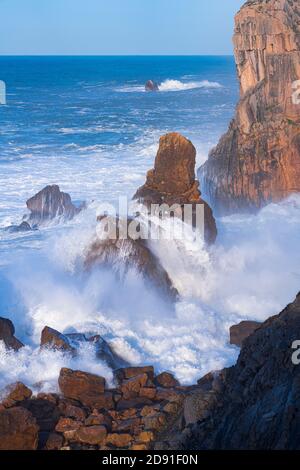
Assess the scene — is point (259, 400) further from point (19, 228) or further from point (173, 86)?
point (173, 86)

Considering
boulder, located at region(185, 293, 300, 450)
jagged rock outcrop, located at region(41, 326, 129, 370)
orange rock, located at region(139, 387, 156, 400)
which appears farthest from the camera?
jagged rock outcrop, located at region(41, 326, 129, 370)

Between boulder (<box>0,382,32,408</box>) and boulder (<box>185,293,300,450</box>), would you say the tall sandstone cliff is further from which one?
boulder (<box>185,293,300,450</box>)

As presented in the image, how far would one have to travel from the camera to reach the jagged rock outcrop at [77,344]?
1075cm

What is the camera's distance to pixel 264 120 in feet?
68.5

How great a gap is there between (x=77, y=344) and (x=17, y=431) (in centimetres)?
282

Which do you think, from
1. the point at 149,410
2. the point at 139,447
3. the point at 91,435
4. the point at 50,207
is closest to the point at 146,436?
the point at 139,447

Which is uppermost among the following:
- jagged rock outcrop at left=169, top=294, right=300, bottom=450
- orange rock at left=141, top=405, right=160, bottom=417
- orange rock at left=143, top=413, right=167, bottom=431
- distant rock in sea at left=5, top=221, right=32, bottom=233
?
jagged rock outcrop at left=169, top=294, right=300, bottom=450

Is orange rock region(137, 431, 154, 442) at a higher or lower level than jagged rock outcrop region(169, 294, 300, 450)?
lower

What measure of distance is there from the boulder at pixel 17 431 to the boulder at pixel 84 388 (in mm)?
1233

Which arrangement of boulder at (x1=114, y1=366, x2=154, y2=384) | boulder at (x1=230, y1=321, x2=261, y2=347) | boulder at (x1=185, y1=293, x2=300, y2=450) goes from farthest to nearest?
boulder at (x1=230, y1=321, x2=261, y2=347)
boulder at (x1=114, y1=366, x2=154, y2=384)
boulder at (x1=185, y1=293, x2=300, y2=450)

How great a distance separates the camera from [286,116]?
67.3 ft

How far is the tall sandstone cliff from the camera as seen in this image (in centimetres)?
2044

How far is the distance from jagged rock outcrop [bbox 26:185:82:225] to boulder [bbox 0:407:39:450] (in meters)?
11.8

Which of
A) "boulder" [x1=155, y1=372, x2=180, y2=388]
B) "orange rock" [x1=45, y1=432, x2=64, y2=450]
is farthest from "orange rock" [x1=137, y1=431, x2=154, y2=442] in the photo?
"boulder" [x1=155, y1=372, x2=180, y2=388]
